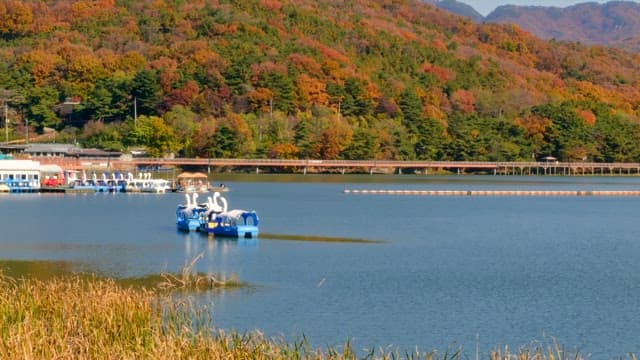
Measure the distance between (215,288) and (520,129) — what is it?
89446 millimetres

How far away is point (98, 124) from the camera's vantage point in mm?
106438

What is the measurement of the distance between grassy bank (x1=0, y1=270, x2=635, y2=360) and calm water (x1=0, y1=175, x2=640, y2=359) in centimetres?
231

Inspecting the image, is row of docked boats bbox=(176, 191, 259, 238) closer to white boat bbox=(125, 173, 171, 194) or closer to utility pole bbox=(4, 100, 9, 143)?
white boat bbox=(125, 173, 171, 194)

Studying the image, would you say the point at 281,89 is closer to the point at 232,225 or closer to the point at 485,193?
the point at 485,193

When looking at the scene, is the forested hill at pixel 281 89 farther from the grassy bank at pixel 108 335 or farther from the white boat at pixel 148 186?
the grassy bank at pixel 108 335

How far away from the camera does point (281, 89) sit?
113062mm

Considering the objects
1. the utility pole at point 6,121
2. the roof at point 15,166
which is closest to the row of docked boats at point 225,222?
the roof at point 15,166

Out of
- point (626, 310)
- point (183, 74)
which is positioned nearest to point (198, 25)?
point (183, 74)

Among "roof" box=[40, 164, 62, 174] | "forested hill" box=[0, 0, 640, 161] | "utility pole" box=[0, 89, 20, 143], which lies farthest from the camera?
"utility pole" box=[0, 89, 20, 143]

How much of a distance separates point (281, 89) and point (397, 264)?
274 feet

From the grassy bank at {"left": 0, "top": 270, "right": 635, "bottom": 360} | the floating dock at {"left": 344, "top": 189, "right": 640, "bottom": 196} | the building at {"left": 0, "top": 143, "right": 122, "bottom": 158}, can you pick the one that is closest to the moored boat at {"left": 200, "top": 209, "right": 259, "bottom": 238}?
the grassy bank at {"left": 0, "top": 270, "right": 635, "bottom": 360}

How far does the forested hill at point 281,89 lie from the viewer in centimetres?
10475

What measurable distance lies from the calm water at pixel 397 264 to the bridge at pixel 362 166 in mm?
30859

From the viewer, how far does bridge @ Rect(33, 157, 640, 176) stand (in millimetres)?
90812
